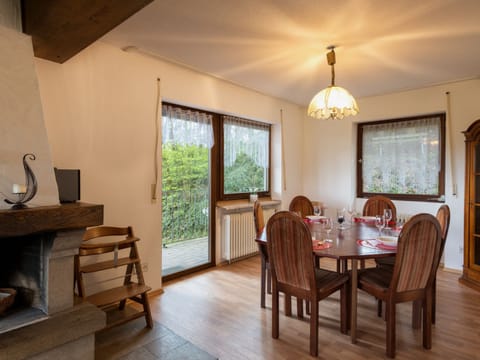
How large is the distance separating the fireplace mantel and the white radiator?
92.7 inches

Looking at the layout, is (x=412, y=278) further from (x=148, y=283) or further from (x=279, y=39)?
(x=148, y=283)

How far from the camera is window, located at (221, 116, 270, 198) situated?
13.3 ft

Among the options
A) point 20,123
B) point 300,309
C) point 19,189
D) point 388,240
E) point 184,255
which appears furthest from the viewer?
point 184,255

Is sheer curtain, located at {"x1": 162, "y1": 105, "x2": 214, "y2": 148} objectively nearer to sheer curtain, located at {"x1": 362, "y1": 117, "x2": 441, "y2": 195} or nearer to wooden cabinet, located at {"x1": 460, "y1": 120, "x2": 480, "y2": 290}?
sheer curtain, located at {"x1": 362, "y1": 117, "x2": 441, "y2": 195}

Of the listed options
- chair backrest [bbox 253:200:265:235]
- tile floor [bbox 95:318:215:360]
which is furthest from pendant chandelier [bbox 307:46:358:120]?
tile floor [bbox 95:318:215:360]

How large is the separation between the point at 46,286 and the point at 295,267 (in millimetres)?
1516

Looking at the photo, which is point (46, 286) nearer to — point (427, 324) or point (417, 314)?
point (427, 324)

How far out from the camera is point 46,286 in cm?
160

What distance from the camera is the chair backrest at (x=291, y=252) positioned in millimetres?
1918

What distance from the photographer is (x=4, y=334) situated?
4.69 feet

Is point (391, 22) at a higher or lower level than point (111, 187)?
higher

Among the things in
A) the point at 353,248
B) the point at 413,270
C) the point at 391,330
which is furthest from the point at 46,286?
the point at 413,270

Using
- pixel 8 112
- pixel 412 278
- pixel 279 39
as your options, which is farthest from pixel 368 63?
pixel 8 112

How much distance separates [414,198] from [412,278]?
2.64 metres
